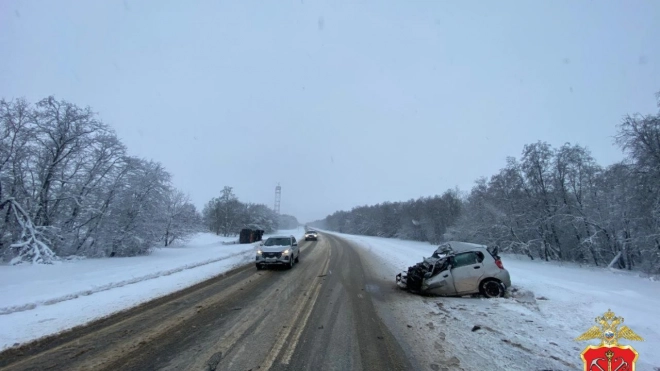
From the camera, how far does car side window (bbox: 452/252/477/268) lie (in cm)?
915

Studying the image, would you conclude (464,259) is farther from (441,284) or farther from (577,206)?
(577,206)

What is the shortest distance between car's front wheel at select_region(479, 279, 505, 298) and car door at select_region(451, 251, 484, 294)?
0.17 metres

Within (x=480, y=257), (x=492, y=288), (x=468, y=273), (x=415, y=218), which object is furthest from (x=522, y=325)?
(x=415, y=218)

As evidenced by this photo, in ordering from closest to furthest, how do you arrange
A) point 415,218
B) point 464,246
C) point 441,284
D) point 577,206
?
point 441,284 → point 464,246 → point 577,206 → point 415,218

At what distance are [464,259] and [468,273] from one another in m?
0.43

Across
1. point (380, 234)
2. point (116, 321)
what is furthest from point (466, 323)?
point (380, 234)

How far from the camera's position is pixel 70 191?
17.2 meters

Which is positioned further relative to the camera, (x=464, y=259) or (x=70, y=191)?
(x=70, y=191)

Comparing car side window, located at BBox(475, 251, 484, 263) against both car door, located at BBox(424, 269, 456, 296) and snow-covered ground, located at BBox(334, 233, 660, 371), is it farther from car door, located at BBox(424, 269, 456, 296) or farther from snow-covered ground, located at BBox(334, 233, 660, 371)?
snow-covered ground, located at BBox(334, 233, 660, 371)

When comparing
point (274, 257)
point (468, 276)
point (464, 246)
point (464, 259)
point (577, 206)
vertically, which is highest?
point (577, 206)

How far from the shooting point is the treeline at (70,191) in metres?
14.8

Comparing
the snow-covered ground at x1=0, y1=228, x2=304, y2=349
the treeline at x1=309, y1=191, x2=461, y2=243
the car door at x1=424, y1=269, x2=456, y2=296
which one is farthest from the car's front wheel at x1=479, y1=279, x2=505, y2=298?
the treeline at x1=309, y1=191, x2=461, y2=243

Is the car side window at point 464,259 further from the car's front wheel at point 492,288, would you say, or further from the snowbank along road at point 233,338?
the snowbank along road at point 233,338

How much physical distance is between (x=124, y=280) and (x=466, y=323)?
443 inches
